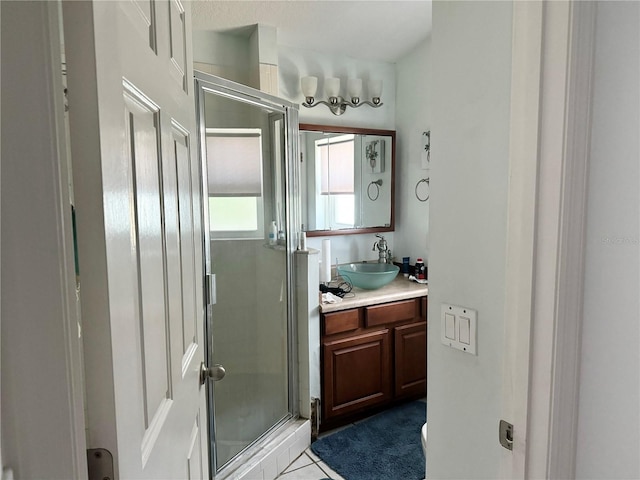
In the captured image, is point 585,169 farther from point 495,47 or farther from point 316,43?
point 316,43

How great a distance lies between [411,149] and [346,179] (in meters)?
0.56

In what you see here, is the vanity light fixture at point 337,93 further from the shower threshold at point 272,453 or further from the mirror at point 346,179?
the shower threshold at point 272,453

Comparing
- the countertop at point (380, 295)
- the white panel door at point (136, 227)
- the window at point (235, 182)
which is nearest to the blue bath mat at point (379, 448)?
the countertop at point (380, 295)

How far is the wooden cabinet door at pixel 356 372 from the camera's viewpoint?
2.49 metres

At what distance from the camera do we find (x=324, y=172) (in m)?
3.01

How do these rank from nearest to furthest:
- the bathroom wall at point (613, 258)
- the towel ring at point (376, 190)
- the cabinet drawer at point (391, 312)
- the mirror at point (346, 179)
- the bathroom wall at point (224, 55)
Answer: the bathroom wall at point (613, 258) → the bathroom wall at point (224, 55) → the cabinet drawer at point (391, 312) → the mirror at point (346, 179) → the towel ring at point (376, 190)

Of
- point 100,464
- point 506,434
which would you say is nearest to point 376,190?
point 506,434

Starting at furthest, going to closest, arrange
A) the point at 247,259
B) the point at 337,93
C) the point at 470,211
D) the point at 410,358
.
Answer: the point at 337,93
the point at 410,358
the point at 247,259
the point at 470,211

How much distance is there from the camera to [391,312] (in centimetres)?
266

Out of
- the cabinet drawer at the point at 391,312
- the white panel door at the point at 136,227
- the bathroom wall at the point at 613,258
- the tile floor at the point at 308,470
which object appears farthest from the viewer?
the cabinet drawer at the point at 391,312

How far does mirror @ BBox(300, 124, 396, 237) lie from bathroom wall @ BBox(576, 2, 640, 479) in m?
2.19

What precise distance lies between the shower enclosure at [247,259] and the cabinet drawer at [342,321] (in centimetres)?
21

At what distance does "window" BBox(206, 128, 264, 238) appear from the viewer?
1990mm

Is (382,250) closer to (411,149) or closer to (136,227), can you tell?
(411,149)
